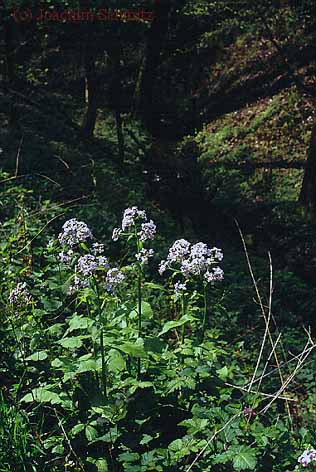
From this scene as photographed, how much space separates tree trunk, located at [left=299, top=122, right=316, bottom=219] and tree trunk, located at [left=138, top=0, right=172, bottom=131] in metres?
4.11

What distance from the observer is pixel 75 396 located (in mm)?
2846

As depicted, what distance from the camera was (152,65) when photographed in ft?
39.6

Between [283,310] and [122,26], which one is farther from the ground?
[122,26]

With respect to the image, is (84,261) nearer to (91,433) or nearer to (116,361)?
(116,361)

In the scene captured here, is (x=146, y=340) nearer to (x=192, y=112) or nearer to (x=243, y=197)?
(x=243, y=197)

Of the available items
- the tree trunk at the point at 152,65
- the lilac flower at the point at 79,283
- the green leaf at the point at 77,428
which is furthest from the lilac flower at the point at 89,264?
the tree trunk at the point at 152,65

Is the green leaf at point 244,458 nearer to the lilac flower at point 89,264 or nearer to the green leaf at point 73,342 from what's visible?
the green leaf at point 73,342

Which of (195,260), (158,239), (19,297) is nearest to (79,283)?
(19,297)

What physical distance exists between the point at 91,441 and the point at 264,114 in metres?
9.35

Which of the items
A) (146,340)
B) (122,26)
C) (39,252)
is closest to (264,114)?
(122,26)

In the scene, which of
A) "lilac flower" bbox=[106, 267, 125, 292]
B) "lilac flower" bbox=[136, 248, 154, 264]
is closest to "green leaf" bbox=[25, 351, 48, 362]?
"lilac flower" bbox=[106, 267, 125, 292]

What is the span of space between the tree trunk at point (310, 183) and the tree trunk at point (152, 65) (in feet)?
13.5

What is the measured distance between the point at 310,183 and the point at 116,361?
582 cm

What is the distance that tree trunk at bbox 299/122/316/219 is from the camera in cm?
797
